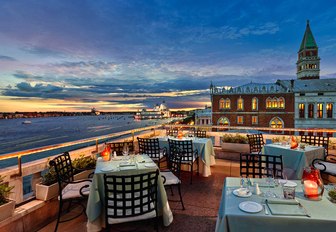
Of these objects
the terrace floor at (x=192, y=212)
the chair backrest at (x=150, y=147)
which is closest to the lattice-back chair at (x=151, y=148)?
the chair backrest at (x=150, y=147)

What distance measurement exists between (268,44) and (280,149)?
18.7 metres

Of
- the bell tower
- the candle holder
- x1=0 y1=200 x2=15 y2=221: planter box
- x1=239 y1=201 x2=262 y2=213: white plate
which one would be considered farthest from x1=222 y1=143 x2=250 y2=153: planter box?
the bell tower

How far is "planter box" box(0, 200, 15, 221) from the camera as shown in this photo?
239 centimetres

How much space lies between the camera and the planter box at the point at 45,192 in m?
3.01

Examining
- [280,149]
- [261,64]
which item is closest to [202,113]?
[261,64]

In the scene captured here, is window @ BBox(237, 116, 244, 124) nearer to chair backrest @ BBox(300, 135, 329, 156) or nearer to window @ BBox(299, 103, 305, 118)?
window @ BBox(299, 103, 305, 118)

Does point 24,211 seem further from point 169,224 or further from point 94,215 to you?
point 169,224

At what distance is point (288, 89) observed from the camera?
27969 mm

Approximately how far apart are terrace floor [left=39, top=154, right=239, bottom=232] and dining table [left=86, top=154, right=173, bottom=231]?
9.3 inches

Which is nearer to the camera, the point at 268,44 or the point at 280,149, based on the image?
the point at 280,149

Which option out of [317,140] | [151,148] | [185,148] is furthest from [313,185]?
[317,140]

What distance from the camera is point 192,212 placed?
3316mm

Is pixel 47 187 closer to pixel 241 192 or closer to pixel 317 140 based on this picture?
pixel 241 192

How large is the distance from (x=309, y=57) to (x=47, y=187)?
5112cm
